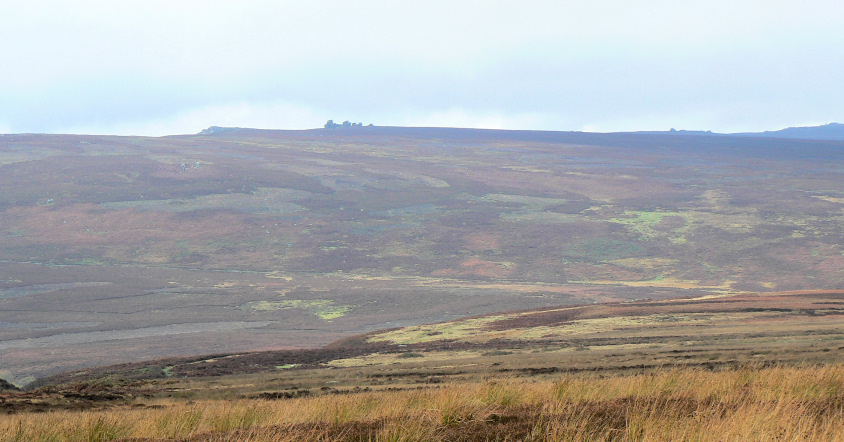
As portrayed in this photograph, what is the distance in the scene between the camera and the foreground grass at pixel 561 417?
7.10 metres

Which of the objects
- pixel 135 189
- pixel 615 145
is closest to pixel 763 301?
pixel 135 189

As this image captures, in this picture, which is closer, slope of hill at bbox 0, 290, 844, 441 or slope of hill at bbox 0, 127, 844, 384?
slope of hill at bbox 0, 290, 844, 441

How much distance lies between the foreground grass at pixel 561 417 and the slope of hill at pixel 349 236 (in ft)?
106

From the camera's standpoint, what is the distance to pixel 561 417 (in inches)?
320

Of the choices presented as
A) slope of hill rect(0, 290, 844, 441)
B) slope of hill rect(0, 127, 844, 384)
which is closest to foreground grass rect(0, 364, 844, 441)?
slope of hill rect(0, 290, 844, 441)

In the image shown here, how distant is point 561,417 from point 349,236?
86.5m

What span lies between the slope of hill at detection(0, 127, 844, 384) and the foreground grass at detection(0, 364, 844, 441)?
32400 millimetres

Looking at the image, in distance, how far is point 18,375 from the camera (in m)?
38.3

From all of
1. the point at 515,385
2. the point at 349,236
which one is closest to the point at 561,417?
the point at 515,385

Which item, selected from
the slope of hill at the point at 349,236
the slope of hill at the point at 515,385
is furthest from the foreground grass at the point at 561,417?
the slope of hill at the point at 349,236

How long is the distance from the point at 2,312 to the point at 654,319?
51396mm

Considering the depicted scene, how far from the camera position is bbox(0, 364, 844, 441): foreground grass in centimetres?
710

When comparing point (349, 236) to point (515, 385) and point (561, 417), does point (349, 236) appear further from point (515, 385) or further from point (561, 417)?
point (561, 417)

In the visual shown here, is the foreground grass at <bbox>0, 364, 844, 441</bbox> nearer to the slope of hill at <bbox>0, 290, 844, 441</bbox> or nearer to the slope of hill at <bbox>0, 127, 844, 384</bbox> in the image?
the slope of hill at <bbox>0, 290, 844, 441</bbox>
